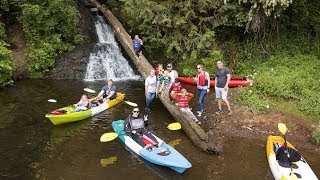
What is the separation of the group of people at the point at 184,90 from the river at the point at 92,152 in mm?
974

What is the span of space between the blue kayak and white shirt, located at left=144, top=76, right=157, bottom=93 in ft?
9.35

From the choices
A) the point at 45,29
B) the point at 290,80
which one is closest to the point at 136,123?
the point at 290,80

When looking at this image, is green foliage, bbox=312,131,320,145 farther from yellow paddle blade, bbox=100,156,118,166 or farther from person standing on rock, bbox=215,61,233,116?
yellow paddle blade, bbox=100,156,118,166

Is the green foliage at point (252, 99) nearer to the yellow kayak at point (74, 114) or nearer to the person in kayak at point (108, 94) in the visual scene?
the person in kayak at point (108, 94)

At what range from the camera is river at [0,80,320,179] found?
10492mm

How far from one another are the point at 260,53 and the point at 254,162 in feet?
30.0

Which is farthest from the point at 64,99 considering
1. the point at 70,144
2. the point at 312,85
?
the point at 312,85

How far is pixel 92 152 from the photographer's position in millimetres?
11719

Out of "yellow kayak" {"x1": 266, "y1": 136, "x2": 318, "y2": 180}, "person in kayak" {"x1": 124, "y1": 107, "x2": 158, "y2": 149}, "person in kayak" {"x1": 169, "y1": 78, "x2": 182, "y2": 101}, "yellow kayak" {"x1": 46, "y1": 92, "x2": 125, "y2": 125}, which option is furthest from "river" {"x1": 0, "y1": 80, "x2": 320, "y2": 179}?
"person in kayak" {"x1": 169, "y1": 78, "x2": 182, "y2": 101}

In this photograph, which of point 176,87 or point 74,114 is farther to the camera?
point 176,87

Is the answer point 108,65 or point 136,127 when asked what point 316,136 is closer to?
point 136,127

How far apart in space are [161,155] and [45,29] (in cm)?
1246

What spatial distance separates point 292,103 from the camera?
1426cm

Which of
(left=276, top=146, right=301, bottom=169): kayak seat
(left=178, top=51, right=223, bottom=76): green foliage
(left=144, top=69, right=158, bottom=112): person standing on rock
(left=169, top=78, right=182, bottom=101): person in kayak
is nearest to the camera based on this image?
(left=276, top=146, right=301, bottom=169): kayak seat
